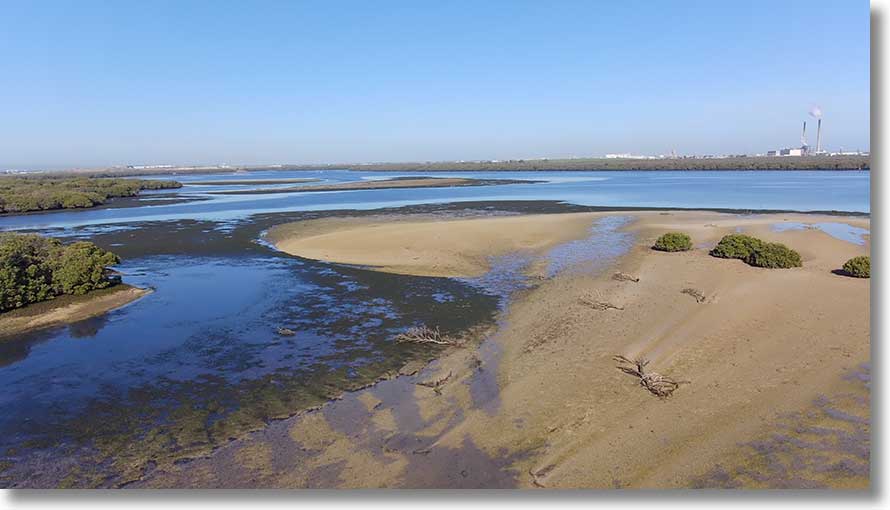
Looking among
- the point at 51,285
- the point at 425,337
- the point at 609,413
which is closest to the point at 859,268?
the point at 609,413

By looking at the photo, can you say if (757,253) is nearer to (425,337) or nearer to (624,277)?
(624,277)

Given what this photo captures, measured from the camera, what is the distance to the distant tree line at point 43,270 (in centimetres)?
1697

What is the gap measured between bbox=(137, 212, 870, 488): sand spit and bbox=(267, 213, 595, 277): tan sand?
8.53 m

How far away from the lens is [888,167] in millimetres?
4402

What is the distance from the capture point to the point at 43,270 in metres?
18.2

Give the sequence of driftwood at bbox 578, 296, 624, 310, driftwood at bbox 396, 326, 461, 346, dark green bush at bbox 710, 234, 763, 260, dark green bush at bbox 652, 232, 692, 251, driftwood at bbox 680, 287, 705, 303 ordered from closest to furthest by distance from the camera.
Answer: driftwood at bbox 396, 326, 461, 346 → driftwood at bbox 578, 296, 624, 310 → driftwood at bbox 680, 287, 705, 303 → dark green bush at bbox 710, 234, 763, 260 → dark green bush at bbox 652, 232, 692, 251

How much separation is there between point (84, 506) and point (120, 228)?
41450mm

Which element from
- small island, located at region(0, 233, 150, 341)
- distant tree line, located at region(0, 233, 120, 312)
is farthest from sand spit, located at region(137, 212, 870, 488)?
distant tree line, located at region(0, 233, 120, 312)

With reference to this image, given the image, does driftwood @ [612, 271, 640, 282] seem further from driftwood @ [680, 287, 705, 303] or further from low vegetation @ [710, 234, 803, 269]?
low vegetation @ [710, 234, 803, 269]

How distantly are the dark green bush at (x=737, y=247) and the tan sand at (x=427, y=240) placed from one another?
8.14m

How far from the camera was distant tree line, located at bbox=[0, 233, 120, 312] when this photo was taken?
1697 centimetres

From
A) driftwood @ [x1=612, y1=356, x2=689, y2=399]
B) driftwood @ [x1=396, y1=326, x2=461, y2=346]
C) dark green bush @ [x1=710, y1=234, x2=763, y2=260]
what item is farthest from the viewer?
dark green bush @ [x1=710, y1=234, x2=763, y2=260]

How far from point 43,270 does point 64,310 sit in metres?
2.62

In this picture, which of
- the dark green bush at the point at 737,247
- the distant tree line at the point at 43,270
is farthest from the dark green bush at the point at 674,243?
the distant tree line at the point at 43,270
